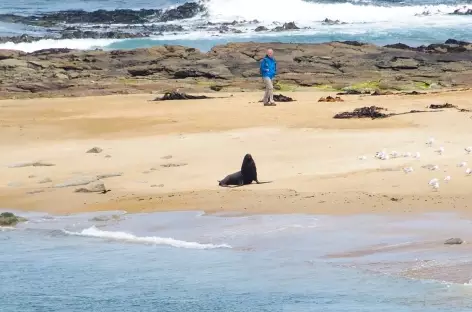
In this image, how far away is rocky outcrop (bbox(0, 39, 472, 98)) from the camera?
25.4m

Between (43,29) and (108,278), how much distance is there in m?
41.6

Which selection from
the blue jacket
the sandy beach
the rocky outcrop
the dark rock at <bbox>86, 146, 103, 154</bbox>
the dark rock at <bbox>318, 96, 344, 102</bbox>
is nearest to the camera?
the sandy beach

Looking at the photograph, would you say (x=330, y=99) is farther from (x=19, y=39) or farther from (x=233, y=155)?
(x=19, y=39)

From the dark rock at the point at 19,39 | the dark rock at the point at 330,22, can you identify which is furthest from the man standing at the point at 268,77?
the dark rock at the point at 330,22

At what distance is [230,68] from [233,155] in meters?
14.0

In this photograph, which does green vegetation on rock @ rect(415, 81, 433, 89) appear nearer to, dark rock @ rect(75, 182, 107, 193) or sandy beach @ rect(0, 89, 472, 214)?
sandy beach @ rect(0, 89, 472, 214)

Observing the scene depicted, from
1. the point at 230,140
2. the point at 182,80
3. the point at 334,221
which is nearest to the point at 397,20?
the point at 182,80

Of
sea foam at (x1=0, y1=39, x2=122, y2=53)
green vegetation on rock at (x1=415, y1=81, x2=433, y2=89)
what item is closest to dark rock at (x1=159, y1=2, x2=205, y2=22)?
sea foam at (x1=0, y1=39, x2=122, y2=53)

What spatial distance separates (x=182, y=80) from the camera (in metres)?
27.1

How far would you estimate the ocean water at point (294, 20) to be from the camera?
4312cm

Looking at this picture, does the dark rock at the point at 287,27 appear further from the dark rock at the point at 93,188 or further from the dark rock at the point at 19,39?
the dark rock at the point at 93,188

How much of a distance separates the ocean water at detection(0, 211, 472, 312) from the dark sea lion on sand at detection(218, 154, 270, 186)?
1380 mm

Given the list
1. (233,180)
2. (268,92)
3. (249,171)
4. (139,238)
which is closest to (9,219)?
(139,238)

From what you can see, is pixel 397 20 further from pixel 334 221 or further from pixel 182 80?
pixel 334 221
